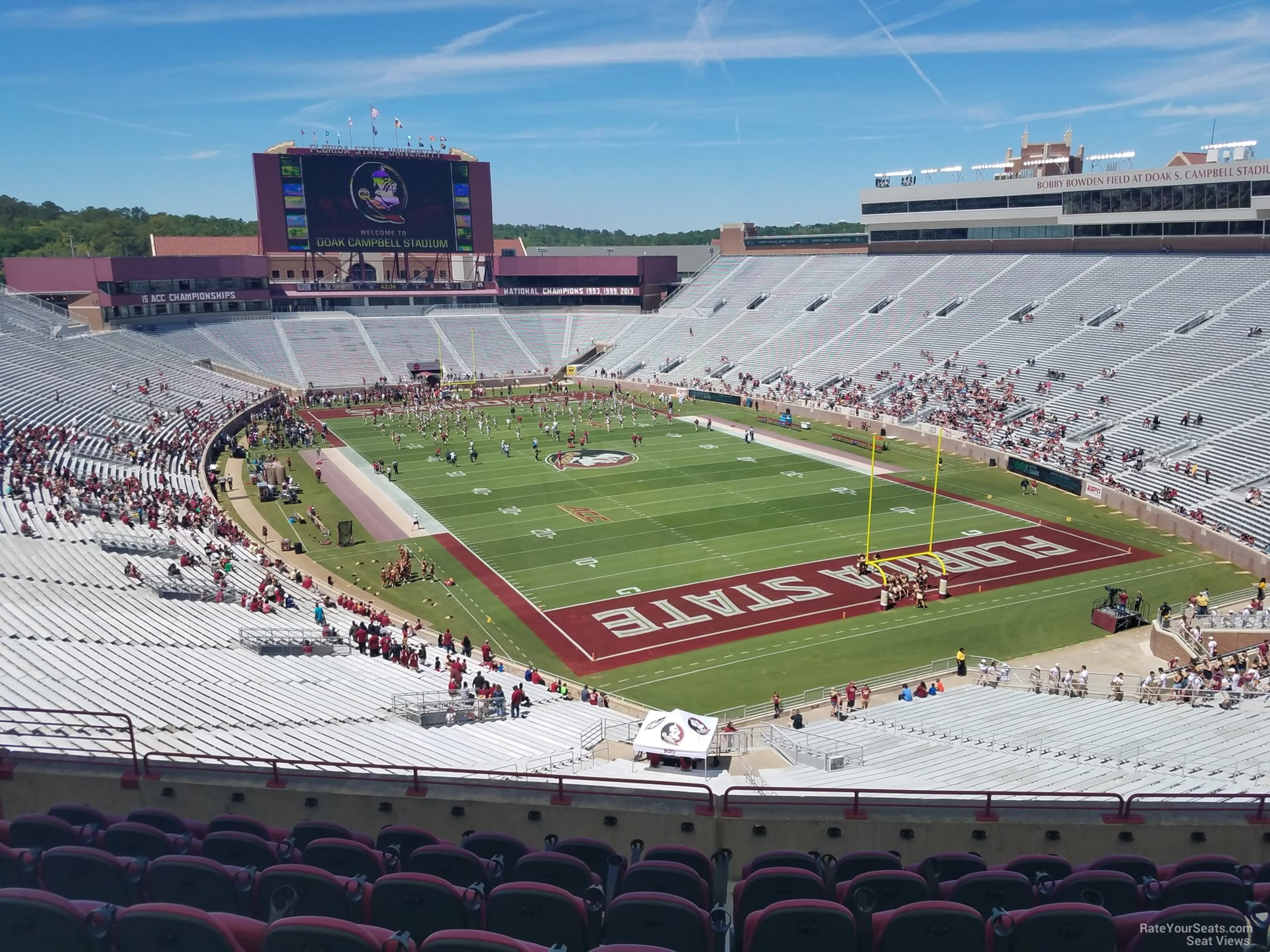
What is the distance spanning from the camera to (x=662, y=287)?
276 feet

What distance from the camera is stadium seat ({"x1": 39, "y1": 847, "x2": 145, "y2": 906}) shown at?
16.4 ft

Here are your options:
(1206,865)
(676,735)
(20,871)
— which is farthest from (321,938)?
(676,735)

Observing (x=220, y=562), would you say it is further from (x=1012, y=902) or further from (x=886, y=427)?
(x=886, y=427)

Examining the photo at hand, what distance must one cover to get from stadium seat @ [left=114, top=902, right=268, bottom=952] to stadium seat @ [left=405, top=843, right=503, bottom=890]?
143 cm

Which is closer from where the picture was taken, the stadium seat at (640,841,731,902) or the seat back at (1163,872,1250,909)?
the seat back at (1163,872,1250,909)

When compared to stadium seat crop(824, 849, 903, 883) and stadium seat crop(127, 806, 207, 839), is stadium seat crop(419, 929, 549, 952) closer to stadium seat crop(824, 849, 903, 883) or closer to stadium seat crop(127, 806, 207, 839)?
stadium seat crop(824, 849, 903, 883)

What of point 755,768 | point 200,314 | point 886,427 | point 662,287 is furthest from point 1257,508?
point 200,314

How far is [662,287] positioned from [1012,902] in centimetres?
8135

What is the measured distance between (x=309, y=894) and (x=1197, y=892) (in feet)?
16.6

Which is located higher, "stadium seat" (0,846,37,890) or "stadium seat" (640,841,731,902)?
"stadium seat" (0,846,37,890)

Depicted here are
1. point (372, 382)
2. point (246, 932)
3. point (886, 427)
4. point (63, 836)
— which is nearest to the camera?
point (246, 932)

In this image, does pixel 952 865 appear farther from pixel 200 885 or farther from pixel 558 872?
pixel 200 885

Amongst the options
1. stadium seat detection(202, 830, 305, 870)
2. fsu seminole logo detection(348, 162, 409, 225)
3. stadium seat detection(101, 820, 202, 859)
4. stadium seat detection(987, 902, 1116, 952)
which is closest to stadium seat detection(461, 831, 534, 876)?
stadium seat detection(202, 830, 305, 870)

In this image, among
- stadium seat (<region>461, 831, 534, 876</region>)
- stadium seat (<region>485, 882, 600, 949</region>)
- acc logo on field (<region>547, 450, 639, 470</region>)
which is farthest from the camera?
acc logo on field (<region>547, 450, 639, 470</region>)
